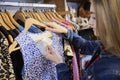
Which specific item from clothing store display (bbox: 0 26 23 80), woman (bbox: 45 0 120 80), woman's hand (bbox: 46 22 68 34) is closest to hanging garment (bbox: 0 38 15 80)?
clothing store display (bbox: 0 26 23 80)

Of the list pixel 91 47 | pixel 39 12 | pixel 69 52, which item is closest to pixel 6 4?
pixel 39 12

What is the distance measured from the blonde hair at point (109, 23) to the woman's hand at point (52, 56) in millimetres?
355

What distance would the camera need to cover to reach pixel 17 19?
1.41 metres

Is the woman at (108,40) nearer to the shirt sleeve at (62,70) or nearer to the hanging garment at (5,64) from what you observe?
the shirt sleeve at (62,70)

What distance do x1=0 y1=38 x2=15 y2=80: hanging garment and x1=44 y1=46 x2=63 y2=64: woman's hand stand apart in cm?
20

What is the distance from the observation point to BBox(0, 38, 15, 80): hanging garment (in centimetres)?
116

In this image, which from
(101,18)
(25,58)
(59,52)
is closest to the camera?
(101,18)

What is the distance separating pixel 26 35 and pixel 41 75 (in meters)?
0.23

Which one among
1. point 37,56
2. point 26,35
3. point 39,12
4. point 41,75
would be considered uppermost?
point 39,12

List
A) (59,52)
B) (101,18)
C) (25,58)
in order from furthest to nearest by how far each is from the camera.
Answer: (59,52) < (25,58) < (101,18)

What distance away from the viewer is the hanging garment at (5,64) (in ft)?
3.79

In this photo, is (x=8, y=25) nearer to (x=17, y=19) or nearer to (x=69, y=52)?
(x=17, y=19)

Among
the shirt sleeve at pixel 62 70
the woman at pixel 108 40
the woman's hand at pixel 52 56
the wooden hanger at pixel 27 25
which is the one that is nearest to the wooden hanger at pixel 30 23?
the wooden hanger at pixel 27 25

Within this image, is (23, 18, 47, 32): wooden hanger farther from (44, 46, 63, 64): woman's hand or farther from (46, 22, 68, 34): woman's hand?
(44, 46, 63, 64): woman's hand
